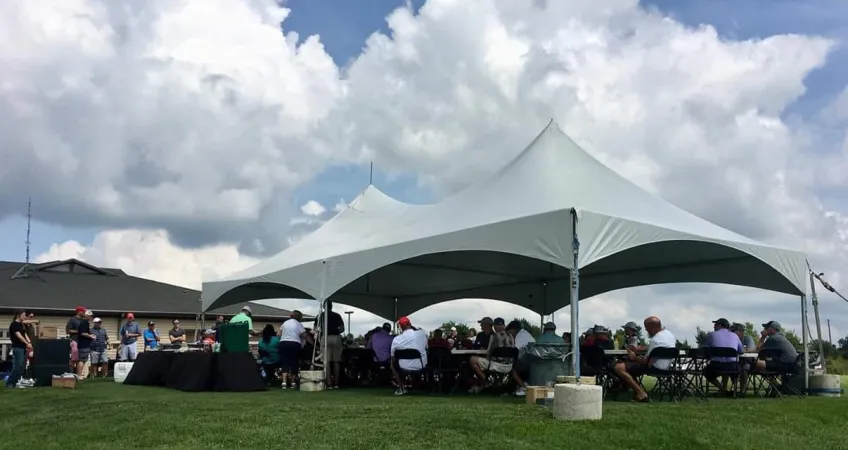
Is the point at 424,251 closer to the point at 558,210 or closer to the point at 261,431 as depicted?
the point at 558,210

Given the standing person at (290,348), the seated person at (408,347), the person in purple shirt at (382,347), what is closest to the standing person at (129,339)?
the standing person at (290,348)

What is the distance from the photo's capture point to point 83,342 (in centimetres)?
1346

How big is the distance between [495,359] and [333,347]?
3104 mm

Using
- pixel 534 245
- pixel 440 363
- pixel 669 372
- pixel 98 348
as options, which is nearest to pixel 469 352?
pixel 440 363

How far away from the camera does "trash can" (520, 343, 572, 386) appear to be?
27.6 ft

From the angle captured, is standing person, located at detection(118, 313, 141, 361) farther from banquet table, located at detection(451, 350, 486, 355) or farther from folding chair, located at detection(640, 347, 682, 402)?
Result: folding chair, located at detection(640, 347, 682, 402)

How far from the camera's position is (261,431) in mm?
6387

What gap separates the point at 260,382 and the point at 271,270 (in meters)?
2.37

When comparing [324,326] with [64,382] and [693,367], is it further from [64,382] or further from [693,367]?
[693,367]

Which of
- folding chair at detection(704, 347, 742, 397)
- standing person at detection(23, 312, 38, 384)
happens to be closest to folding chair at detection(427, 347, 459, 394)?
folding chair at detection(704, 347, 742, 397)

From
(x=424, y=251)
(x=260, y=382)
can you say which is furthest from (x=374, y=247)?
(x=260, y=382)

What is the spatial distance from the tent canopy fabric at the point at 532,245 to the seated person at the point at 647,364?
101 centimetres

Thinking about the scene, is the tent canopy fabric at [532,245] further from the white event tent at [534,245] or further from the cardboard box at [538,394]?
the cardboard box at [538,394]

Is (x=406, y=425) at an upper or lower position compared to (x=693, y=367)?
lower
